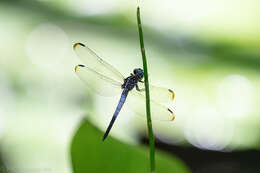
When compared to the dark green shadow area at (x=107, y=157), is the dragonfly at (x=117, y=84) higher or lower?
higher

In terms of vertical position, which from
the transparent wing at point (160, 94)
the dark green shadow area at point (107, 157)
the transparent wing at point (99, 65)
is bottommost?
the dark green shadow area at point (107, 157)

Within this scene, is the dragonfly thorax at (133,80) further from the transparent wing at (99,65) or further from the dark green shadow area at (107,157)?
the dark green shadow area at (107,157)

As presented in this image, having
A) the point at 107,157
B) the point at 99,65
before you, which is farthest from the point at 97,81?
the point at 107,157

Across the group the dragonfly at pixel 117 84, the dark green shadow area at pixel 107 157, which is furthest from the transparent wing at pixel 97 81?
the dark green shadow area at pixel 107 157

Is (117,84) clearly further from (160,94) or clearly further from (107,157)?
(107,157)

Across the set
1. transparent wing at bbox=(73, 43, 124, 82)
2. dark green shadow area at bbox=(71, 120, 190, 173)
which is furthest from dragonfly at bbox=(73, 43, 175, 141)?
dark green shadow area at bbox=(71, 120, 190, 173)

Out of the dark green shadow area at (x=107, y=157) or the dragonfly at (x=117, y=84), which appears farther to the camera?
the dragonfly at (x=117, y=84)

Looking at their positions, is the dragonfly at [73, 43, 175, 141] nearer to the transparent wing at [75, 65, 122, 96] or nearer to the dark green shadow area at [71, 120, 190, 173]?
the transparent wing at [75, 65, 122, 96]

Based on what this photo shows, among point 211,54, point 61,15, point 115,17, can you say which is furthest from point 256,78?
point 61,15
